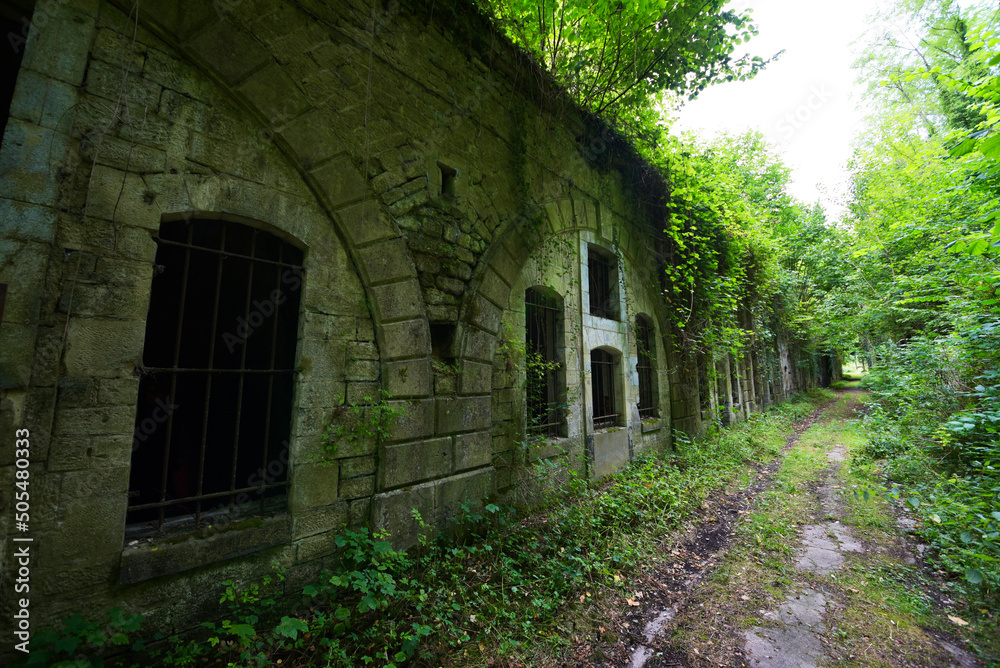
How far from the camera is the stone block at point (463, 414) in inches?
138

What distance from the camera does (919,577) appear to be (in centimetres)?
348

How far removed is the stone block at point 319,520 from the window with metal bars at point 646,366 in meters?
5.74

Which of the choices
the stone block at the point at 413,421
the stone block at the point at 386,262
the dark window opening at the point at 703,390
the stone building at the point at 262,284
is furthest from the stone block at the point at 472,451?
the dark window opening at the point at 703,390

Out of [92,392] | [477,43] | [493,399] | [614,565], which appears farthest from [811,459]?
[92,392]

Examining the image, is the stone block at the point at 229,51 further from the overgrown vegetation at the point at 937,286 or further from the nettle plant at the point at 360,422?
the overgrown vegetation at the point at 937,286

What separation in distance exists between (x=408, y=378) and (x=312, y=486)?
3.34 ft

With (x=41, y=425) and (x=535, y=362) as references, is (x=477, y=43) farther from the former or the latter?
(x=41, y=425)

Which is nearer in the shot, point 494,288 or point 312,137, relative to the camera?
point 312,137

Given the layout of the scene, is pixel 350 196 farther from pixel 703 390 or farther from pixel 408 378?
pixel 703 390

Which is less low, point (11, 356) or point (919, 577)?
point (11, 356)

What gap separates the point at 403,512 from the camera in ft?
10.2

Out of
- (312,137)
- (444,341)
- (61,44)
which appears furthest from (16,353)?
(444,341)

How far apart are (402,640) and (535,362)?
2996 mm

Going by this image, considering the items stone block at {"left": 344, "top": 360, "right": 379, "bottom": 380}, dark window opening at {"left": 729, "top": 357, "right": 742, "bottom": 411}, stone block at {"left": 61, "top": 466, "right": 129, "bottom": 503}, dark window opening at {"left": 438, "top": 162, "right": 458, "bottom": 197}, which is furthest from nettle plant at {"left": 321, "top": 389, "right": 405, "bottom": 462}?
dark window opening at {"left": 729, "top": 357, "right": 742, "bottom": 411}
